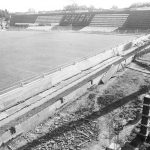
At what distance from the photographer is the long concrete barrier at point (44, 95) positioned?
1285 cm

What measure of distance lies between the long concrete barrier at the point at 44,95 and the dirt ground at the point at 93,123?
1.75ft

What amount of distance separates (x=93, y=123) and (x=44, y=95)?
15.4 feet

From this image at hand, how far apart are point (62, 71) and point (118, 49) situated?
1095 cm

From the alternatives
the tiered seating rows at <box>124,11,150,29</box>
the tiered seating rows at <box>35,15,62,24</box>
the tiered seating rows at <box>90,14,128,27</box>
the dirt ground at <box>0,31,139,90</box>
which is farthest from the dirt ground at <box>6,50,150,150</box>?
the tiered seating rows at <box>35,15,62,24</box>

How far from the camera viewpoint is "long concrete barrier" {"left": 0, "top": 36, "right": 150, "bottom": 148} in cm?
1285

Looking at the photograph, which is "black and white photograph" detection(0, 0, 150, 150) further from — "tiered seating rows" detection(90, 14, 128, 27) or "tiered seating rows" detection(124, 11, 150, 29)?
"tiered seating rows" detection(90, 14, 128, 27)

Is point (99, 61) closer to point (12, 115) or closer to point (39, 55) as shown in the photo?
point (39, 55)

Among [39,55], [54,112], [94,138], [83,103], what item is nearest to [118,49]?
[39,55]

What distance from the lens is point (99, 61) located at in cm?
2380

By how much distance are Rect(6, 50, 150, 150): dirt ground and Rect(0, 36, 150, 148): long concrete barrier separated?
0.53 m

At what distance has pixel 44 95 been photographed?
53.1 feet

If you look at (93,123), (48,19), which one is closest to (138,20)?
(48,19)

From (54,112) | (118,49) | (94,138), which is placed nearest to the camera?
(94,138)

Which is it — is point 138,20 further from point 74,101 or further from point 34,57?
point 74,101
